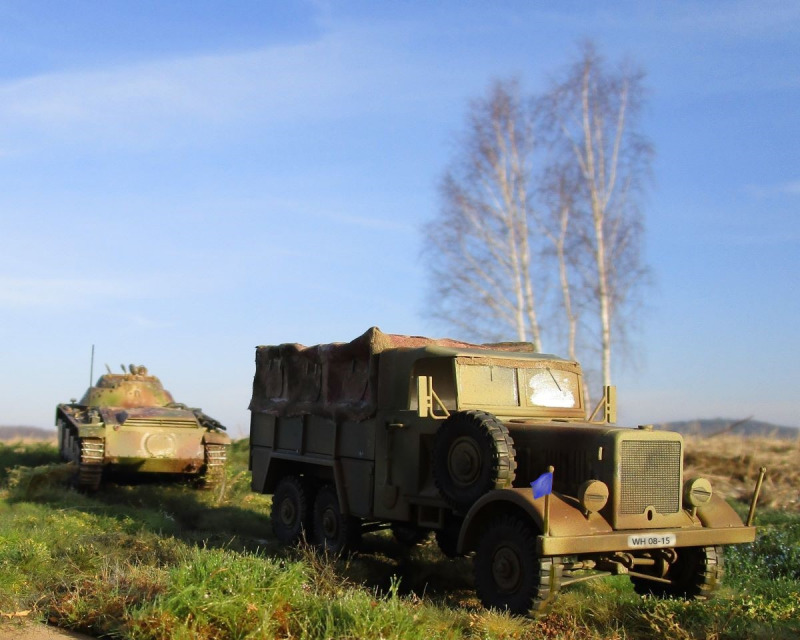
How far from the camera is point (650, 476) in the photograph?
313 inches

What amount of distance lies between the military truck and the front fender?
1 centimetres

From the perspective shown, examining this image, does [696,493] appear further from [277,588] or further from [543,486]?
[277,588]

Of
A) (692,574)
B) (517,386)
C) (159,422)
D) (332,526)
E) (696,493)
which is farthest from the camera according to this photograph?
(159,422)

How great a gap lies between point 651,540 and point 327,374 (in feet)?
13.5

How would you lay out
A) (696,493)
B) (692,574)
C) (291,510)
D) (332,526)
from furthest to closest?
(291,510) → (332,526) → (692,574) → (696,493)

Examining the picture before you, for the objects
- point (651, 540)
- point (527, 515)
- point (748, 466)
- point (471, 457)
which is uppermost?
point (471, 457)

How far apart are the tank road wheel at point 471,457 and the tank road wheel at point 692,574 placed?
5.84ft

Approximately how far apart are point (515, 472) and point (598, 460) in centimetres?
100

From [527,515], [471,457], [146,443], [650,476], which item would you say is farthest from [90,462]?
[650,476]

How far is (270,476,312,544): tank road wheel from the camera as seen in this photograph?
428 inches

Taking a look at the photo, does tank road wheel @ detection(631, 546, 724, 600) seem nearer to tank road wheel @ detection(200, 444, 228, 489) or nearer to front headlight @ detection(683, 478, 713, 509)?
front headlight @ detection(683, 478, 713, 509)

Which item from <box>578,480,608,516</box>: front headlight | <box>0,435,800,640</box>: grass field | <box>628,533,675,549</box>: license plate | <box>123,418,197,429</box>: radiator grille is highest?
<box>123,418,197,429</box>: radiator grille

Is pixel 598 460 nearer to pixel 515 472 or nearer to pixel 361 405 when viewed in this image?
pixel 515 472

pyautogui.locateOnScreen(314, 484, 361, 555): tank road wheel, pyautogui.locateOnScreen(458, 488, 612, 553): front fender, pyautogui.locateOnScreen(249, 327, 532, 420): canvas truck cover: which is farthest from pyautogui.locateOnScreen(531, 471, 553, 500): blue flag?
pyautogui.locateOnScreen(314, 484, 361, 555): tank road wheel
